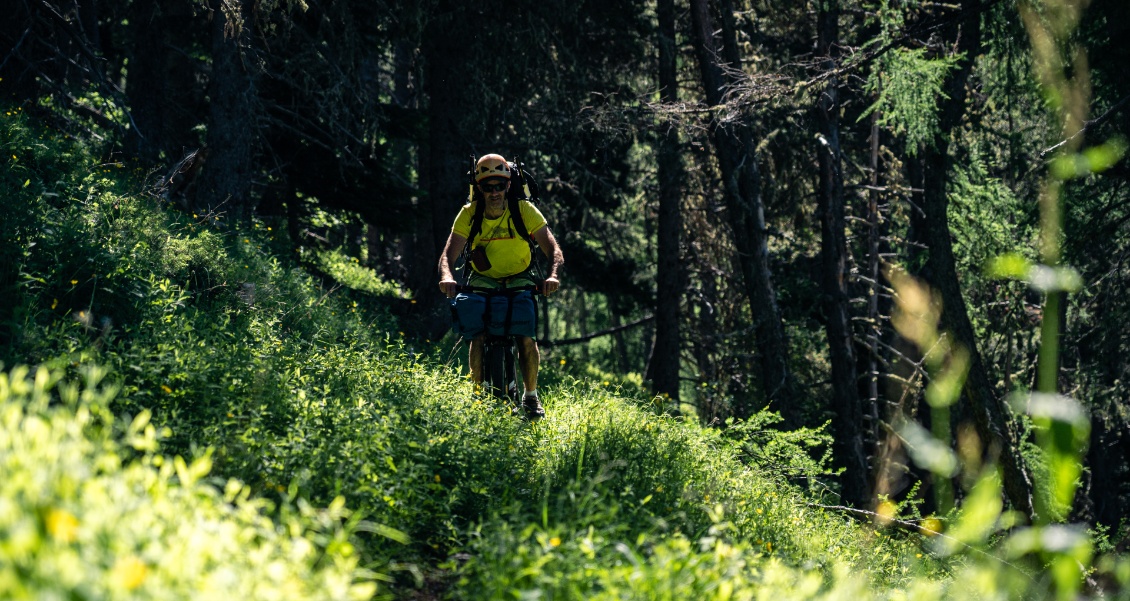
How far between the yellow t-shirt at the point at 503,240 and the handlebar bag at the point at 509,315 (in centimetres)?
21

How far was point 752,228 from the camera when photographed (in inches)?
564

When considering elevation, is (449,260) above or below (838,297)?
above

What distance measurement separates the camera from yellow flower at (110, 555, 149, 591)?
2250mm

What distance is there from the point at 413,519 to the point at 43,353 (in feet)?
7.50

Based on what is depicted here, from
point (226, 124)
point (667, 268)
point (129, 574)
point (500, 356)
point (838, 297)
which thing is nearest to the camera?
point (129, 574)

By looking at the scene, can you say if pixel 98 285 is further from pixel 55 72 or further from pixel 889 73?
pixel 889 73

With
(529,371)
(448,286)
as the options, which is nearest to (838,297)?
(529,371)

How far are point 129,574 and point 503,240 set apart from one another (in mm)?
6030

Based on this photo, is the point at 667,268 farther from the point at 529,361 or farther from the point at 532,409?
the point at 532,409

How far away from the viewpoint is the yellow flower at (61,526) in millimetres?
2387

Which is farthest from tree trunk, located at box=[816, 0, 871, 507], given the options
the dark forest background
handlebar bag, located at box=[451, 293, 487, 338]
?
handlebar bag, located at box=[451, 293, 487, 338]

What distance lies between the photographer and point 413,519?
4.96 m

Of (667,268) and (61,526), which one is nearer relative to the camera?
(61,526)

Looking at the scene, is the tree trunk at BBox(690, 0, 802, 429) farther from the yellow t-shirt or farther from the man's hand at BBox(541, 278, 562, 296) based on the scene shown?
the man's hand at BBox(541, 278, 562, 296)
